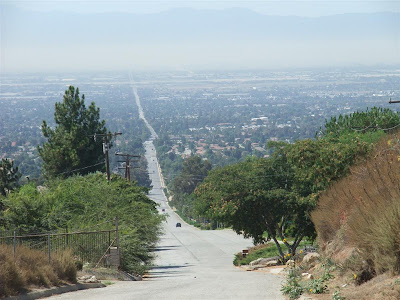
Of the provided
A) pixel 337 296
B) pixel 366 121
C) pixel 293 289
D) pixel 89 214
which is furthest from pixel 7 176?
pixel 337 296

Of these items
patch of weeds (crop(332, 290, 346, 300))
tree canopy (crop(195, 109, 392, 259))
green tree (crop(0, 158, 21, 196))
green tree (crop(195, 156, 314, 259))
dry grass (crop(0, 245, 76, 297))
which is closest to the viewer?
patch of weeds (crop(332, 290, 346, 300))

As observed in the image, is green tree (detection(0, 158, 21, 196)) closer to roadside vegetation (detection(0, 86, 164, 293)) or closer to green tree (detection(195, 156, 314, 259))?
roadside vegetation (detection(0, 86, 164, 293))

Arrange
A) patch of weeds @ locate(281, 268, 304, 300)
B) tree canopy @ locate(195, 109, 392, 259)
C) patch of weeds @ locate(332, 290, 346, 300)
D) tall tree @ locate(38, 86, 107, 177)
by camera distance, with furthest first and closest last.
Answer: tall tree @ locate(38, 86, 107, 177), tree canopy @ locate(195, 109, 392, 259), patch of weeds @ locate(281, 268, 304, 300), patch of weeds @ locate(332, 290, 346, 300)

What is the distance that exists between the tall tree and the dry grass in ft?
140

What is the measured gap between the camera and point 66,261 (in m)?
18.8

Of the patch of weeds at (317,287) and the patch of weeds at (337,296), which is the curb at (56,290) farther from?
the patch of weeds at (337,296)

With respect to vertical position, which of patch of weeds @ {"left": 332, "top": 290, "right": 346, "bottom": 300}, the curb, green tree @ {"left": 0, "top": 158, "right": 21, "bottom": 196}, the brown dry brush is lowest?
green tree @ {"left": 0, "top": 158, "right": 21, "bottom": 196}

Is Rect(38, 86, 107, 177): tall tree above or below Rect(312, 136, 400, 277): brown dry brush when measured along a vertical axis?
below

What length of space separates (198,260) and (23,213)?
18.5 meters

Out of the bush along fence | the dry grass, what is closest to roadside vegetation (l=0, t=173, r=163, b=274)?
the bush along fence

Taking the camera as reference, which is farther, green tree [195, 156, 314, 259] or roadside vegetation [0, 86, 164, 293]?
green tree [195, 156, 314, 259]

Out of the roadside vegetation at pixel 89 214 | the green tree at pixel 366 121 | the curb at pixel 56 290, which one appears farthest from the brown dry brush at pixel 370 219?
the green tree at pixel 366 121

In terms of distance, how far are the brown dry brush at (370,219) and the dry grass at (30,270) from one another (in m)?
7.41

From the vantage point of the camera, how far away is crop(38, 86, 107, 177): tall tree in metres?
63.0
